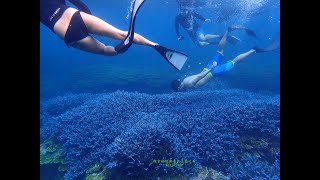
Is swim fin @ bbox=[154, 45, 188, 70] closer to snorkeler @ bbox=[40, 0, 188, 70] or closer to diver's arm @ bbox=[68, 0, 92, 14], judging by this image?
snorkeler @ bbox=[40, 0, 188, 70]

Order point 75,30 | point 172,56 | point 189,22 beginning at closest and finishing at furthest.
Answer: point 75,30 → point 172,56 → point 189,22

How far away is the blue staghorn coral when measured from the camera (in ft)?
14.0

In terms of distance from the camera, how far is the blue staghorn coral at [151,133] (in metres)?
4.27

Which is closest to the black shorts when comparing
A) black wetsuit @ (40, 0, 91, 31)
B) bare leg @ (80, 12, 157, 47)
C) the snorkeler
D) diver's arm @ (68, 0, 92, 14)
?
the snorkeler

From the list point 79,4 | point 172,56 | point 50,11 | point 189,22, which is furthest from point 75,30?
point 189,22

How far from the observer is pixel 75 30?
13.7 feet

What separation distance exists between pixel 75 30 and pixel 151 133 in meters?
2.46

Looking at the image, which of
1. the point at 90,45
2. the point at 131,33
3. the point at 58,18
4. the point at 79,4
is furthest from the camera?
the point at 79,4

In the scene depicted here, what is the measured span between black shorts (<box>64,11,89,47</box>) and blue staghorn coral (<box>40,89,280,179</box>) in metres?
2.16

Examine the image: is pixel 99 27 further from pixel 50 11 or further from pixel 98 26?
pixel 50 11
